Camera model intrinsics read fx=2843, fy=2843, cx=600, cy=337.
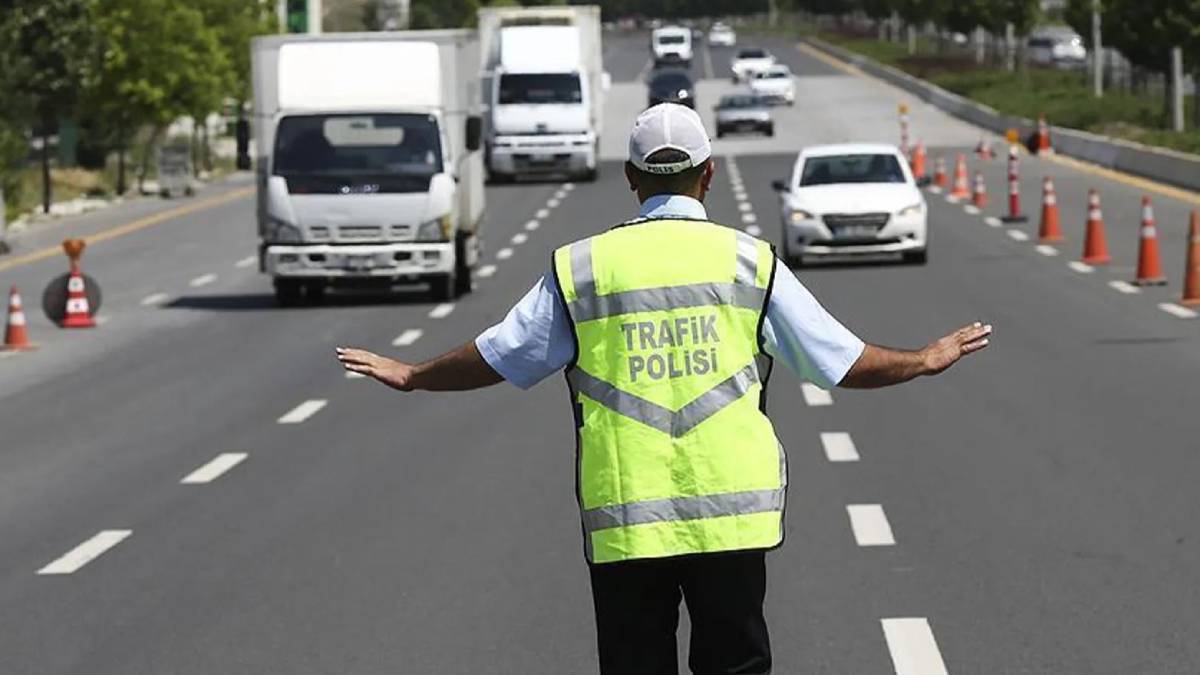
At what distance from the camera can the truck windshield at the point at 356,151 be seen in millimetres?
28344

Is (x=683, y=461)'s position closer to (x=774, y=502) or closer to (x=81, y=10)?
(x=774, y=502)

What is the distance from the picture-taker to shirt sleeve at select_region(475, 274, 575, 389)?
5.80 meters

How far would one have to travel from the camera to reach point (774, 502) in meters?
5.73

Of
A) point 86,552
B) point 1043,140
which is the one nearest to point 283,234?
point 86,552

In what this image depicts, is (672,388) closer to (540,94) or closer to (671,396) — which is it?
(671,396)

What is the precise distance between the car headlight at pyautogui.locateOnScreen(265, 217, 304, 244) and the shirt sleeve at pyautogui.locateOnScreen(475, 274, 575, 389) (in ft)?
73.4

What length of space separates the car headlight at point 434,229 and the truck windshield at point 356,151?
49 centimetres

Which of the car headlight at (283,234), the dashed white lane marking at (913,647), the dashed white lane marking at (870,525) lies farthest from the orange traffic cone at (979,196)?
the dashed white lane marking at (913,647)

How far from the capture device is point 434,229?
28.0 meters

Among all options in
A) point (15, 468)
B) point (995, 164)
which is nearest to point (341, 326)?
point (15, 468)

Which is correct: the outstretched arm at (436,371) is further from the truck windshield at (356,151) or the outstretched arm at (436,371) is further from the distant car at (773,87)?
the distant car at (773,87)

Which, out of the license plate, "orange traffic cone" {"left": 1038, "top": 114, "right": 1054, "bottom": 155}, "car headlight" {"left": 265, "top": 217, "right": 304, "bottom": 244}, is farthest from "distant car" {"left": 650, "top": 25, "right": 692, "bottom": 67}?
"car headlight" {"left": 265, "top": 217, "right": 304, "bottom": 244}

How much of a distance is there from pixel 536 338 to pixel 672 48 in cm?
12595

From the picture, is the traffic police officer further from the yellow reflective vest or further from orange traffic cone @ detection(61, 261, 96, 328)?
orange traffic cone @ detection(61, 261, 96, 328)
